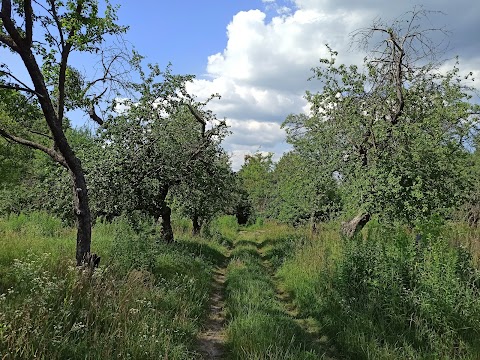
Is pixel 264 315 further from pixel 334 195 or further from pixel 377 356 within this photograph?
pixel 334 195

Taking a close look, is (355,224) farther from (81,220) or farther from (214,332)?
(81,220)

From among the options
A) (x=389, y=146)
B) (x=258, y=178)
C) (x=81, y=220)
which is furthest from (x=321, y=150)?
(x=258, y=178)

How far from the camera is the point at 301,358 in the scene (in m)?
5.41

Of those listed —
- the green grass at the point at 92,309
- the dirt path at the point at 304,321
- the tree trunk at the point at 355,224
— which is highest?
the tree trunk at the point at 355,224

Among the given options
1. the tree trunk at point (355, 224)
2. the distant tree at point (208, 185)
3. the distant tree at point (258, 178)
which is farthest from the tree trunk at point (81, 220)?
the distant tree at point (258, 178)

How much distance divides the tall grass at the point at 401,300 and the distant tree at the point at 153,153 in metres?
6.23

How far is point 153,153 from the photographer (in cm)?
1271

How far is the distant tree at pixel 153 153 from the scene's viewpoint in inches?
460

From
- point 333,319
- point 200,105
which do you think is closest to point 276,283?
point 333,319

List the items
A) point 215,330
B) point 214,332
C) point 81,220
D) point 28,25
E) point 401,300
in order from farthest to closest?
point 215,330 → point 214,332 → point 81,220 → point 401,300 → point 28,25

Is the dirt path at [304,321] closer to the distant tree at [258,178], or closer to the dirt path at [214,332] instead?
the dirt path at [214,332]

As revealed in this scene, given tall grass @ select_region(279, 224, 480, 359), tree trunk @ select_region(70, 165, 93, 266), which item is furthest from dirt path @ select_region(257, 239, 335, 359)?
tree trunk @ select_region(70, 165, 93, 266)

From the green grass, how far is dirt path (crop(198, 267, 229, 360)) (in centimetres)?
22

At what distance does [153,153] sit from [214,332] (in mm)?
7135
